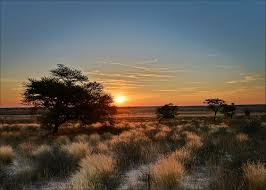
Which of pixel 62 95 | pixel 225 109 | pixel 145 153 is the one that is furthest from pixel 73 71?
pixel 225 109

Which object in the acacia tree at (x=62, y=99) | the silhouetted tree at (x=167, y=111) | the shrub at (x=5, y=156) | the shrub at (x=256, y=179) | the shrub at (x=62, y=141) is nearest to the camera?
the shrub at (x=256, y=179)

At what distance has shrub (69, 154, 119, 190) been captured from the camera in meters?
8.68

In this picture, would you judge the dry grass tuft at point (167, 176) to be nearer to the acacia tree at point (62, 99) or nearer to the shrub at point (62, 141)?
the shrub at point (62, 141)

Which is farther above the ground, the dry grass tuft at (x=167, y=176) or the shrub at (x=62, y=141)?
the dry grass tuft at (x=167, y=176)

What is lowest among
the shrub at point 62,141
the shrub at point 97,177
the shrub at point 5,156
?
the shrub at point 62,141

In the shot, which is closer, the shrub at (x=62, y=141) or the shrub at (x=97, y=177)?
the shrub at (x=97, y=177)

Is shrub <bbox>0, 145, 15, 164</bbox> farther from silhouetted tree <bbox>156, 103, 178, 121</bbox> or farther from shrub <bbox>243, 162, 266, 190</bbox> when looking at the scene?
silhouetted tree <bbox>156, 103, 178, 121</bbox>

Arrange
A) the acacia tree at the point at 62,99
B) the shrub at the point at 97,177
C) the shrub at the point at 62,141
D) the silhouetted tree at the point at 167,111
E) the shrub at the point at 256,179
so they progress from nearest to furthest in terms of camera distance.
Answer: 1. the shrub at the point at 256,179
2. the shrub at the point at 97,177
3. the shrub at the point at 62,141
4. the acacia tree at the point at 62,99
5. the silhouetted tree at the point at 167,111

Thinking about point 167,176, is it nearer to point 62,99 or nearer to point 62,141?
point 62,141

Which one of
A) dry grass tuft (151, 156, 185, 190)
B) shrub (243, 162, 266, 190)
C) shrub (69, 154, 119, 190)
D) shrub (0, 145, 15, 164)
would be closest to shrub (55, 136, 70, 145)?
shrub (0, 145, 15, 164)

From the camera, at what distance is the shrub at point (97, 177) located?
8.68 meters

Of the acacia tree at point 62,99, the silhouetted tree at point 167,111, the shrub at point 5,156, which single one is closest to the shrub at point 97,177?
the shrub at point 5,156

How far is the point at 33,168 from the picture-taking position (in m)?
11.8

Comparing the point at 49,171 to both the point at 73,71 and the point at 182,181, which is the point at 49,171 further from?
the point at 73,71
